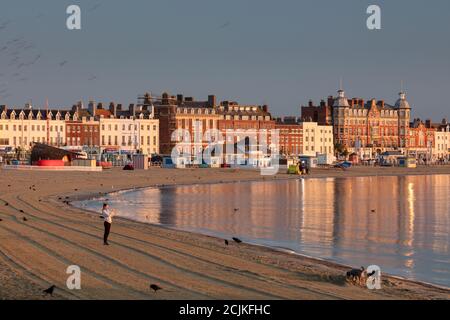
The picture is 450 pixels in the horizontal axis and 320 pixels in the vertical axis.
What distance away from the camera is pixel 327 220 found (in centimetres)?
4009

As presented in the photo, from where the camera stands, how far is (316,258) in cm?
2567

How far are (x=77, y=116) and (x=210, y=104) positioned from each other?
2368 centimetres

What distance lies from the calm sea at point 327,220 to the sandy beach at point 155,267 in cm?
224

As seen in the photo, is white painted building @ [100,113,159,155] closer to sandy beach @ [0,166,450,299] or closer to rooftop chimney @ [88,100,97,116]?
rooftop chimney @ [88,100,97,116]

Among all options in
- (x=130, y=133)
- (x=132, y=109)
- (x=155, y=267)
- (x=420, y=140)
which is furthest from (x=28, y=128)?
(x=155, y=267)

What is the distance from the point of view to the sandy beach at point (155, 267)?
17.9 meters

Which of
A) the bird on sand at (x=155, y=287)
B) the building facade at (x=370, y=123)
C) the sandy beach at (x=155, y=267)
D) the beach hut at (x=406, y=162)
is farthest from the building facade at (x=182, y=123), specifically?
the bird on sand at (x=155, y=287)

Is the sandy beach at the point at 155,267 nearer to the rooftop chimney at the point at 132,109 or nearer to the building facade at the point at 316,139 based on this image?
the rooftop chimney at the point at 132,109

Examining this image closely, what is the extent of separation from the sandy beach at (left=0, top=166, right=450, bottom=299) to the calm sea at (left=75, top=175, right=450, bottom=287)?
2.24 meters

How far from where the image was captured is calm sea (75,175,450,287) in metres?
26.9

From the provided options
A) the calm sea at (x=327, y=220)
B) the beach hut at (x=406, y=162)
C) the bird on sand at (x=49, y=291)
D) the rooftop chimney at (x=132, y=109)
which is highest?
the rooftop chimney at (x=132, y=109)

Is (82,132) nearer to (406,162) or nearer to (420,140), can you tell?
(406,162)

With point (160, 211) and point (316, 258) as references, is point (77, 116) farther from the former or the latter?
point (316, 258)

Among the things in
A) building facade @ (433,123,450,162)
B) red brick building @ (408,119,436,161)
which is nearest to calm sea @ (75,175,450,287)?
red brick building @ (408,119,436,161)
